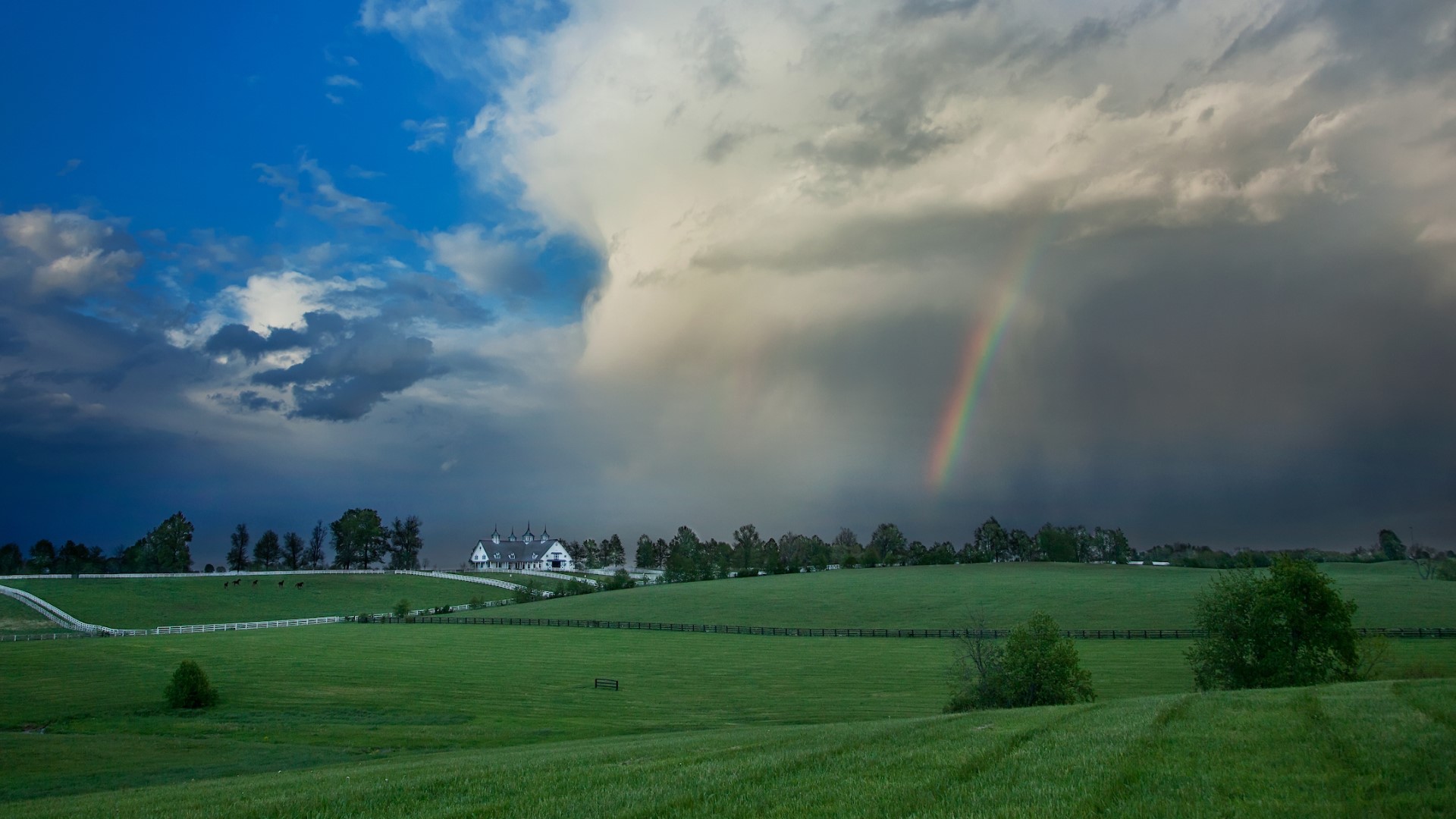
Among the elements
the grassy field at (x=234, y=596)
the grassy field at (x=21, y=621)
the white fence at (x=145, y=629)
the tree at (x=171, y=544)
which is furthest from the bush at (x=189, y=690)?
the tree at (x=171, y=544)

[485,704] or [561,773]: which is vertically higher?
[561,773]

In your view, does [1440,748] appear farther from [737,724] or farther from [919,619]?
[919,619]

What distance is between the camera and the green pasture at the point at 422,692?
38406mm

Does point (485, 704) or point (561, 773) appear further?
point (485, 704)

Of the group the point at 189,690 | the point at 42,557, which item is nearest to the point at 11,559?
the point at 42,557

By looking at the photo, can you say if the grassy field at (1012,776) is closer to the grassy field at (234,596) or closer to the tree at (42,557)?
the grassy field at (234,596)

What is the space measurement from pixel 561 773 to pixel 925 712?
34753 millimetres

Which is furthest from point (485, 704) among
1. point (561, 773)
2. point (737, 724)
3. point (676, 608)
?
point (676, 608)

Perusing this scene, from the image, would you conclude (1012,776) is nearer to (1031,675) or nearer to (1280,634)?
(1031,675)

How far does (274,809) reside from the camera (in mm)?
13688

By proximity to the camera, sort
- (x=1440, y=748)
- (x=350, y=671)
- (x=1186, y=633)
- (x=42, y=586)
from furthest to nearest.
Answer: (x=42, y=586), (x=1186, y=633), (x=350, y=671), (x=1440, y=748)

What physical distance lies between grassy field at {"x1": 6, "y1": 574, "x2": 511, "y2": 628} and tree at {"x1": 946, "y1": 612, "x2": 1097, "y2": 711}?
360ft

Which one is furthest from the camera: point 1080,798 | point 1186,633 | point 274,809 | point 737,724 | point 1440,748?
point 1186,633

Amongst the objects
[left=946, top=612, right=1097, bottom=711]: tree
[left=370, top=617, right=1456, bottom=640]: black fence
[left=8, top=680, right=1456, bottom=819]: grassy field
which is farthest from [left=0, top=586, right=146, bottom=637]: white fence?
[left=946, top=612, right=1097, bottom=711]: tree
